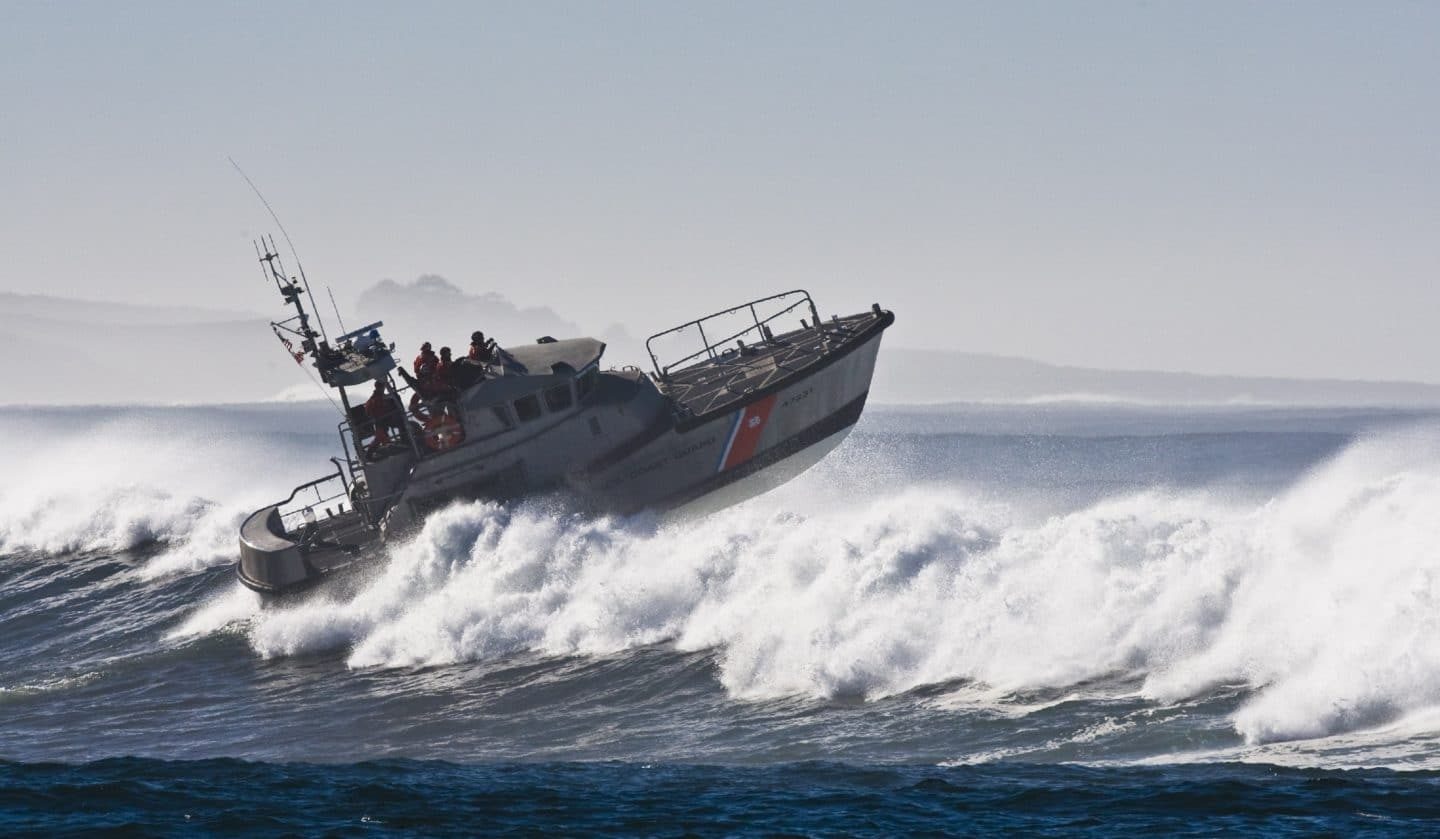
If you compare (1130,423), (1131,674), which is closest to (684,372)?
(1131,674)

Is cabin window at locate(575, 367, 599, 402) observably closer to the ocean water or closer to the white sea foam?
the ocean water

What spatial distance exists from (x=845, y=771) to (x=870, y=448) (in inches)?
1734

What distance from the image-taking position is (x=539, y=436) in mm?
24375

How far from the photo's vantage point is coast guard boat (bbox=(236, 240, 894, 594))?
79.6 ft

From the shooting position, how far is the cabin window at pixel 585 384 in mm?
24500

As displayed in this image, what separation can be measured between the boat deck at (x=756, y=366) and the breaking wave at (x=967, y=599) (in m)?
2.01

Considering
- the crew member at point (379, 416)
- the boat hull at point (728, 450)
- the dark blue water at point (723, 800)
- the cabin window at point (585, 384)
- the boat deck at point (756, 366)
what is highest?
the crew member at point (379, 416)

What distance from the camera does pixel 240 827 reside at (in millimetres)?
14039

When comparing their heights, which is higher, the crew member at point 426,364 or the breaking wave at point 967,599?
the crew member at point 426,364

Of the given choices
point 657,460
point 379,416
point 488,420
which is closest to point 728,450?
point 657,460

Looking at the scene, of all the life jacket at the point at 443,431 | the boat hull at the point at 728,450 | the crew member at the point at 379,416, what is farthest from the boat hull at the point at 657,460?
the crew member at the point at 379,416

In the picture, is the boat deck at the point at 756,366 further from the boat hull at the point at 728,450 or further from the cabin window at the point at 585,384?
the cabin window at the point at 585,384

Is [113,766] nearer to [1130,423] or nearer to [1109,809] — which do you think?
[1109,809]

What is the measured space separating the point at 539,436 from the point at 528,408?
1.67 feet
